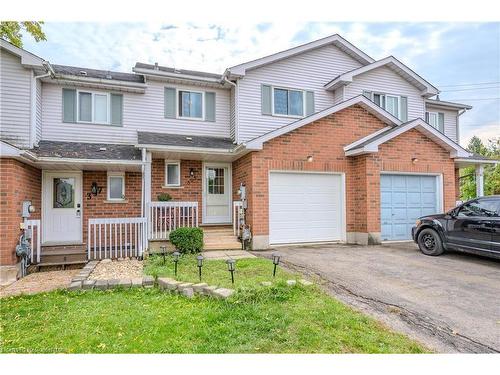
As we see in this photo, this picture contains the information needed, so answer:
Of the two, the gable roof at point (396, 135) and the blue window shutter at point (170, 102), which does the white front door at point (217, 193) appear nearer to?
the blue window shutter at point (170, 102)

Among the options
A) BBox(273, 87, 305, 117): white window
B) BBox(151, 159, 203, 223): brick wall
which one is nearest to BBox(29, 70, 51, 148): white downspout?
BBox(151, 159, 203, 223): brick wall

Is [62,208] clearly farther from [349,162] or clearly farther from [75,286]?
[349,162]

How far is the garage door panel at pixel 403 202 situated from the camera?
1070 cm

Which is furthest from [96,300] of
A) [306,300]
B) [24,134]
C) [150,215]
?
[24,134]

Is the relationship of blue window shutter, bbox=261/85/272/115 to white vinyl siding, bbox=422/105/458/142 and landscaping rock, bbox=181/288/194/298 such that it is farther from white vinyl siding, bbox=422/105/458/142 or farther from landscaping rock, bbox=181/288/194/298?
white vinyl siding, bbox=422/105/458/142

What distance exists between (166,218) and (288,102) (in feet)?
23.6

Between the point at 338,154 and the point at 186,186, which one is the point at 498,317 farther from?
the point at 186,186

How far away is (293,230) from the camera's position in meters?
10.2

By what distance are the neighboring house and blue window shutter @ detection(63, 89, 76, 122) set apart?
36 mm

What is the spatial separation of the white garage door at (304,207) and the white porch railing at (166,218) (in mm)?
2707

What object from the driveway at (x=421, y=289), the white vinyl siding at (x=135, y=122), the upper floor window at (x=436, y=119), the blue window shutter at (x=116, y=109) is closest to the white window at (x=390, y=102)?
the upper floor window at (x=436, y=119)

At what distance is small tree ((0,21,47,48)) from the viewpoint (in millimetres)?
12008

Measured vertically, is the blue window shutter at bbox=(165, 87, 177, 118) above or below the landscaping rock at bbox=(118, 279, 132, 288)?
above

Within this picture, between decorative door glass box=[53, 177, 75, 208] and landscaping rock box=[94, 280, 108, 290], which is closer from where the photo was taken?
landscaping rock box=[94, 280, 108, 290]
